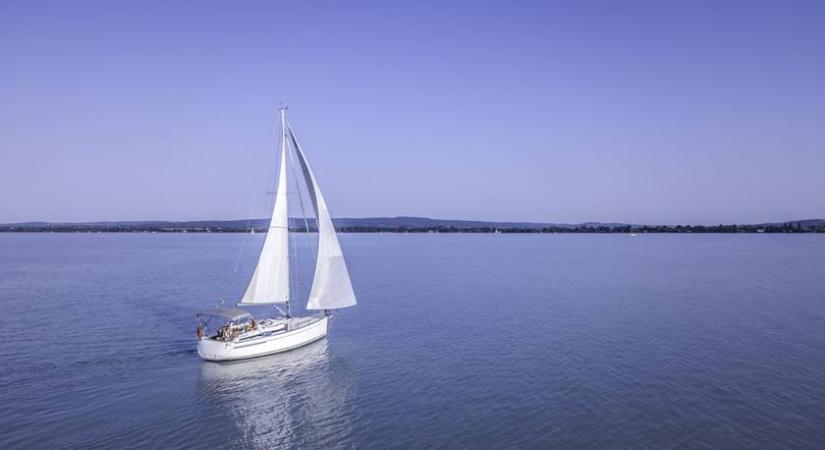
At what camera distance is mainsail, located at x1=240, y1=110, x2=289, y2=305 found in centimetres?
3056

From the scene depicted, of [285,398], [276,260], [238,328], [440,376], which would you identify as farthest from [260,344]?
[440,376]

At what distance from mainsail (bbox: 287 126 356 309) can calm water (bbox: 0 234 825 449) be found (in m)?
2.65

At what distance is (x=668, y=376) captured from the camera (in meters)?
25.6

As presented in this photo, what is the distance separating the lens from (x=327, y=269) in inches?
1264

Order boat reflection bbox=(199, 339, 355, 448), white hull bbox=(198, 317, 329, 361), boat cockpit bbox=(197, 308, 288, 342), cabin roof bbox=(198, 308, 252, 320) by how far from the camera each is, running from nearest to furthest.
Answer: boat reflection bbox=(199, 339, 355, 448)
white hull bbox=(198, 317, 329, 361)
boat cockpit bbox=(197, 308, 288, 342)
cabin roof bbox=(198, 308, 252, 320)

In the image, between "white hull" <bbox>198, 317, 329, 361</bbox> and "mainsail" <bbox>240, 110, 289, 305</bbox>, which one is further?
"mainsail" <bbox>240, 110, 289, 305</bbox>

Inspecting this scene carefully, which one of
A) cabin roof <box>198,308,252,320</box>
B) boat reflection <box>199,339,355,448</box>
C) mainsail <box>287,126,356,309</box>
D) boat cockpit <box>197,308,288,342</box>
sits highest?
mainsail <box>287,126,356,309</box>

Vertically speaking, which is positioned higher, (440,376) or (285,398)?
(440,376)

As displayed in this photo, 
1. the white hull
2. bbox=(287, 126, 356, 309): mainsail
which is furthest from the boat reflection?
bbox=(287, 126, 356, 309): mainsail

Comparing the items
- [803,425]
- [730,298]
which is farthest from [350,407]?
[730,298]

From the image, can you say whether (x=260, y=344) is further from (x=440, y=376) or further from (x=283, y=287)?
(x=440, y=376)

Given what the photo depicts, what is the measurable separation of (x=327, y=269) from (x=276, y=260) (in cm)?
298

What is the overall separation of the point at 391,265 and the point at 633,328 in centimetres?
5427

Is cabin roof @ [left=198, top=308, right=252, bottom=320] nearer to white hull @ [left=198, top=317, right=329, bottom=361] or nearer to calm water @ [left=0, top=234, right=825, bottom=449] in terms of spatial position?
white hull @ [left=198, top=317, right=329, bottom=361]
